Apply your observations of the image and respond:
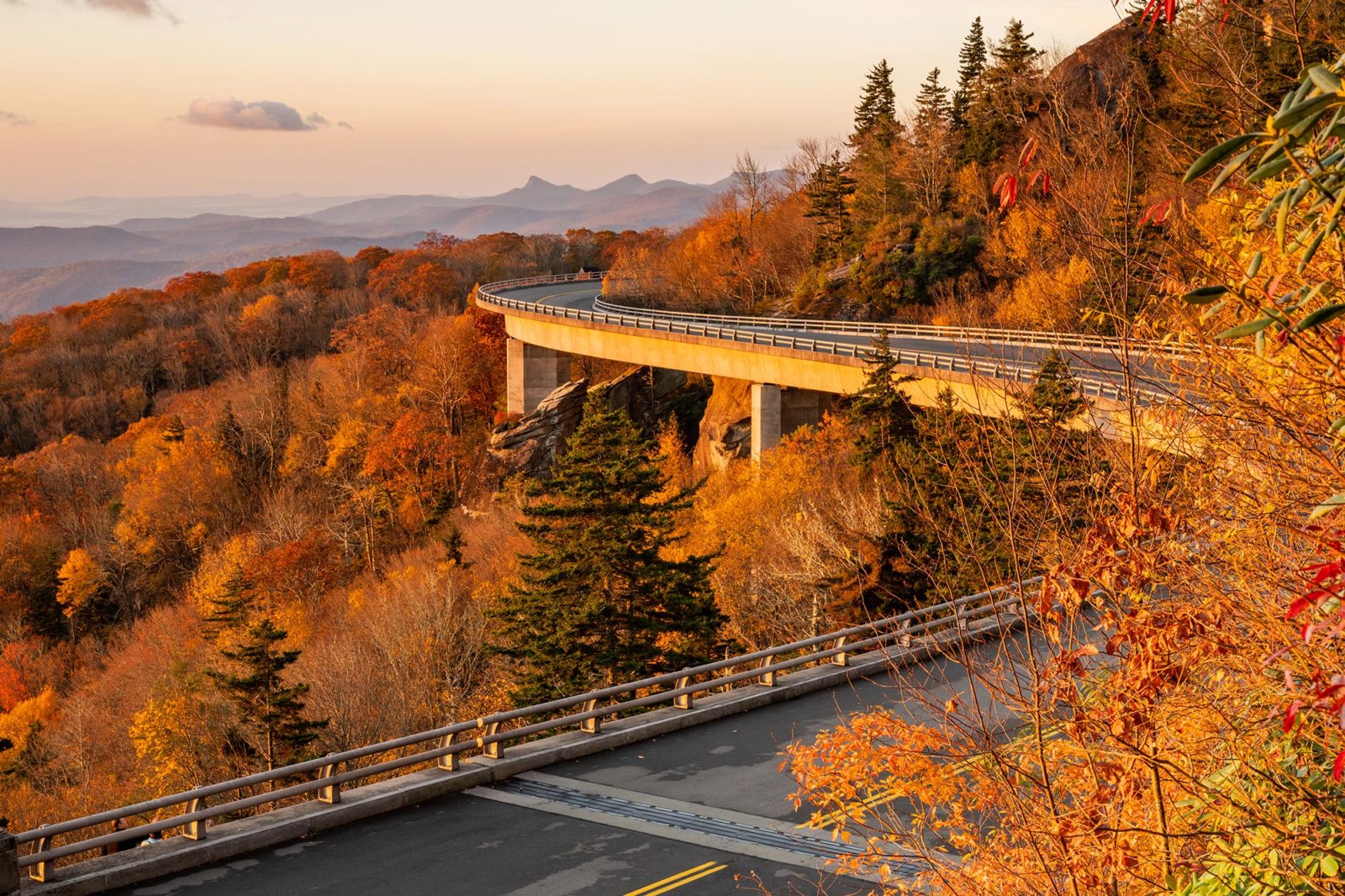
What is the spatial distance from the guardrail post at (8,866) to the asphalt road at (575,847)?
5.56ft

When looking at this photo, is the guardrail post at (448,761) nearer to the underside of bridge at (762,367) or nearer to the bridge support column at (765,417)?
the underside of bridge at (762,367)

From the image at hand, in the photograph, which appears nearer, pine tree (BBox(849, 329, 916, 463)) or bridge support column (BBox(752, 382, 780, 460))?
pine tree (BBox(849, 329, 916, 463))

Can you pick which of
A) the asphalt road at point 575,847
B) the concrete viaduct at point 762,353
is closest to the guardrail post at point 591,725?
the asphalt road at point 575,847

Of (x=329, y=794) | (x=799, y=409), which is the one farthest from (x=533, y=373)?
(x=329, y=794)

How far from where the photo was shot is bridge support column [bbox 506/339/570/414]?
78.8 meters

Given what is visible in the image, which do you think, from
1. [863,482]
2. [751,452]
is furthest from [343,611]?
[863,482]

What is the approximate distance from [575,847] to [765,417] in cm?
4283

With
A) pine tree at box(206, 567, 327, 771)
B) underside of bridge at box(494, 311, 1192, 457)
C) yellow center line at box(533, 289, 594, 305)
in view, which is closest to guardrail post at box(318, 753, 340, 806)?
pine tree at box(206, 567, 327, 771)

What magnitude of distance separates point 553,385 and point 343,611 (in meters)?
24.7

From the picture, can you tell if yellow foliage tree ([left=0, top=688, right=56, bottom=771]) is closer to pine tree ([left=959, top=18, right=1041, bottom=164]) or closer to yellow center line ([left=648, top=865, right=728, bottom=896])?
yellow center line ([left=648, top=865, right=728, bottom=896])

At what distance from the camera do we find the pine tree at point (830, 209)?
248ft

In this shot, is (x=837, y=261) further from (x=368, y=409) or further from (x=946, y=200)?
(x=368, y=409)

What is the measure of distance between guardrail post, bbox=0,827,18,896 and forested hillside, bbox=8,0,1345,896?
7.05 m

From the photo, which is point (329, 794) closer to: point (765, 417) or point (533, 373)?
point (765, 417)
